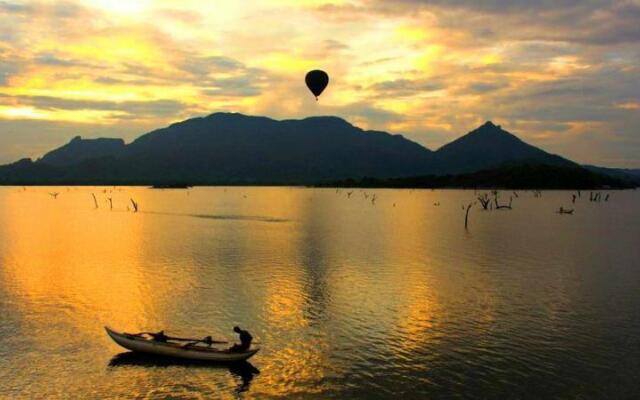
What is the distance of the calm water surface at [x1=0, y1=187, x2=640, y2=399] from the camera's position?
1253 inches

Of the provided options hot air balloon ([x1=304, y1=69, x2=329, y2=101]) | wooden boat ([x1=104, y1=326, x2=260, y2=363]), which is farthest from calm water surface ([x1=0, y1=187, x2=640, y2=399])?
hot air balloon ([x1=304, y1=69, x2=329, y2=101])

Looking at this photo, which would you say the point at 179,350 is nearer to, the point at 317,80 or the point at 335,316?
the point at 335,316

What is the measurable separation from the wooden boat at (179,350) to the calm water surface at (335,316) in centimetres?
79

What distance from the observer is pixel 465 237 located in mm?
110562

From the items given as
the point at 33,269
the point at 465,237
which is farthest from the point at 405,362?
the point at 465,237

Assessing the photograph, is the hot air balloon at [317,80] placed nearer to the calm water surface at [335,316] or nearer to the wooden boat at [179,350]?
the calm water surface at [335,316]

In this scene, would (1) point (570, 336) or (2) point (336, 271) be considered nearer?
(1) point (570, 336)

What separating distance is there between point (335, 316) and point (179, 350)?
15.3m

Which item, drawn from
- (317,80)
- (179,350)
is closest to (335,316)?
(179,350)

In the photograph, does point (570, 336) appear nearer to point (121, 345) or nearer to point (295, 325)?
point (295, 325)

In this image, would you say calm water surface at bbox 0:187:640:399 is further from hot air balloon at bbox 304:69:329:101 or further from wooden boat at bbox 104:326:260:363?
hot air balloon at bbox 304:69:329:101

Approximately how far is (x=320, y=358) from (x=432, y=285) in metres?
27.2

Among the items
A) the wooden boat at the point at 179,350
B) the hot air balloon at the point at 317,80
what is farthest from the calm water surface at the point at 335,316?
the hot air balloon at the point at 317,80

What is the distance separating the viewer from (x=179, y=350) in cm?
3516
